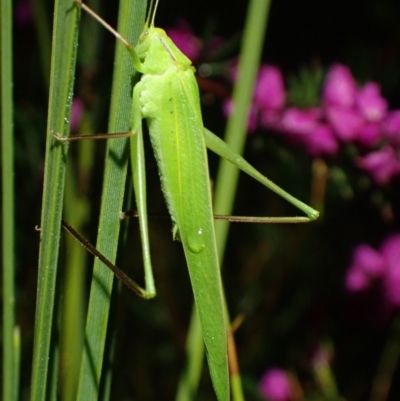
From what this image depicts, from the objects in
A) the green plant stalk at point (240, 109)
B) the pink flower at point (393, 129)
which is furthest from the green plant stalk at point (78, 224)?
the pink flower at point (393, 129)

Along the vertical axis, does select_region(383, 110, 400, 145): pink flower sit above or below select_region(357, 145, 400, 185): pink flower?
above

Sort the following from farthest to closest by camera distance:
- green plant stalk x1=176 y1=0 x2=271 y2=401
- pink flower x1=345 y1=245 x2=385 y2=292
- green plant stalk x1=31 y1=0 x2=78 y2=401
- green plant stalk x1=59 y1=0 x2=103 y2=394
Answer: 1. pink flower x1=345 y1=245 x2=385 y2=292
2. green plant stalk x1=59 y1=0 x2=103 y2=394
3. green plant stalk x1=176 y1=0 x2=271 y2=401
4. green plant stalk x1=31 y1=0 x2=78 y2=401

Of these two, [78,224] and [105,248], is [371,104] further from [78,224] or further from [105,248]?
[105,248]

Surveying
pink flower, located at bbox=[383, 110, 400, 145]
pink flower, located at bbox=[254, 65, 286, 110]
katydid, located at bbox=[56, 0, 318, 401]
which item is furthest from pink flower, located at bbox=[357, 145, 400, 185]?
katydid, located at bbox=[56, 0, 318, 401]

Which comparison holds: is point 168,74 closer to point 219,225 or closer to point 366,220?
point 219,225

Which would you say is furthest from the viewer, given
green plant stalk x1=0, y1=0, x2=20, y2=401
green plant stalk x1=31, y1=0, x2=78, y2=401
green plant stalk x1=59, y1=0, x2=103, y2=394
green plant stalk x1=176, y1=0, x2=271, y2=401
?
green plant stalk x1=59, y1=0, x2=103, y2=394

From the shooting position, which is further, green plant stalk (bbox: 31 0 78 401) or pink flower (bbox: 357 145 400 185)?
pink flower (bbox: 357 145 400 185)

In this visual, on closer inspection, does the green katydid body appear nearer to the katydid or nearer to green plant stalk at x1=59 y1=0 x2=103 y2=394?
the katydid
